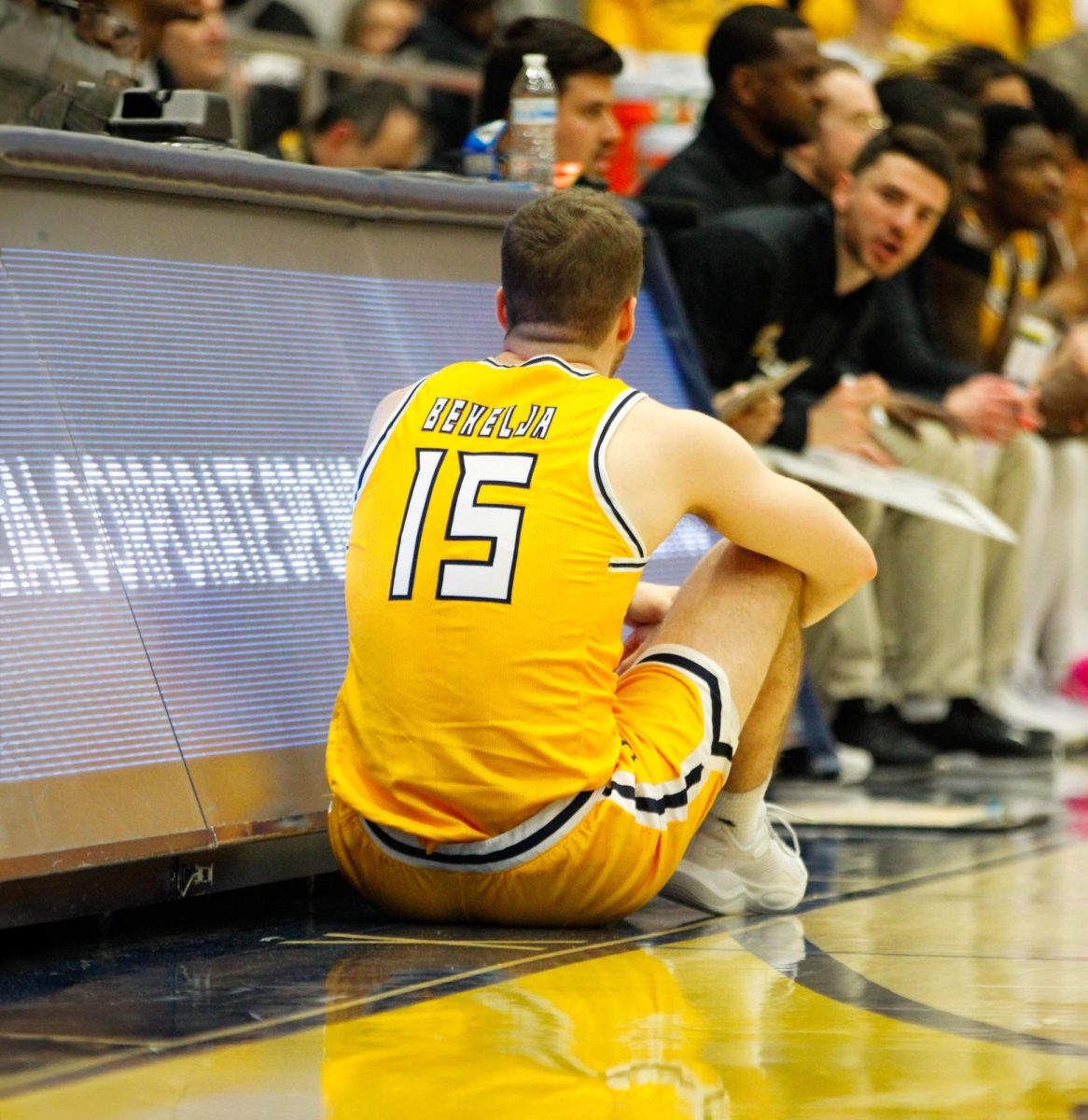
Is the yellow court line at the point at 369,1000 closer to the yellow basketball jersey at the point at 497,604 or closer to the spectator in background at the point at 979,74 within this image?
the yellow basketball jersey at the point at 497,604

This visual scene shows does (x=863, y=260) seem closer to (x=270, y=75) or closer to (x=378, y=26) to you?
(x=270, y=75)

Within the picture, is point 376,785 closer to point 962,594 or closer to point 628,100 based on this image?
point 962,594

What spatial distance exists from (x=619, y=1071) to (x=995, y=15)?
9.12 meters

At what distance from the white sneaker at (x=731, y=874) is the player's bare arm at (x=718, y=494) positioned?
0.54m

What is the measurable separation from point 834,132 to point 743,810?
3.87m

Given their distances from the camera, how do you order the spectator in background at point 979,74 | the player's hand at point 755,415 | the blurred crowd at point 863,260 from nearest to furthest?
the player's hand at point 755,415 → the blurred crowd at point 863,260 → the spectator in background at point 979,74

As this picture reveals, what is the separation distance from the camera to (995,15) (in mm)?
10922

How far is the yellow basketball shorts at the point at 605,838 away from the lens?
11.8ft

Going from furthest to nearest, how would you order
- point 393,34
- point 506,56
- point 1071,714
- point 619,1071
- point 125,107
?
point 393,34, point 1071,714, point 506,56, point 125,107, point 619,1071

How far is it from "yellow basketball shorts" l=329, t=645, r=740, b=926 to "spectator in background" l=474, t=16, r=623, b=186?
2662 mm

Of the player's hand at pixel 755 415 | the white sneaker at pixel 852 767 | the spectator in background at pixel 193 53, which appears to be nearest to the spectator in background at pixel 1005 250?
the white sneaker at pixel 852 767

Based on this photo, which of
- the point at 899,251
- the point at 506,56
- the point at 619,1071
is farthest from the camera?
the point at 899,251

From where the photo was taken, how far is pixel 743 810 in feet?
13.0

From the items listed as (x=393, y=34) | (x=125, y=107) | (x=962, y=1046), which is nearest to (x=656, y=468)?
(x=962, y=1046)
